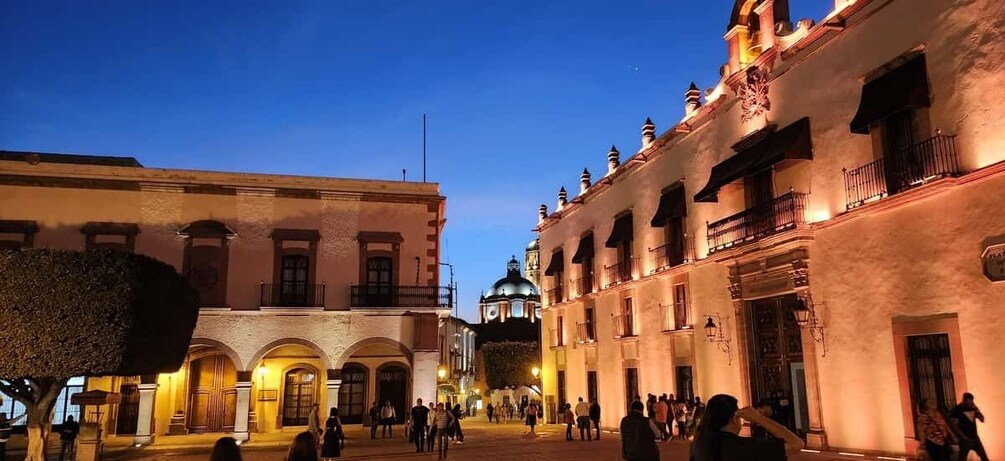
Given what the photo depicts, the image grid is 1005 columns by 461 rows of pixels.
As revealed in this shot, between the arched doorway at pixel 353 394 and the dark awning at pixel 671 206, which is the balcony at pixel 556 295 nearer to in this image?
the arched doorway at pixel 353 394

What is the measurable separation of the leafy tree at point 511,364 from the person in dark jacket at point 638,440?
4027cm

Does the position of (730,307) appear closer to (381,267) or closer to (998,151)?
(998,151)

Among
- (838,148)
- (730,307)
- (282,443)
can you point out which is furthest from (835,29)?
Answer: (282,443)

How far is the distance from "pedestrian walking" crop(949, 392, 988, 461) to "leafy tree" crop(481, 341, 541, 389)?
36635 millimetres

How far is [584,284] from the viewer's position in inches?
1118

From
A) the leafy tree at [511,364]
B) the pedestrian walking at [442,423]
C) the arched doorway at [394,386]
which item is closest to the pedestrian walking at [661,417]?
the pedestrian walking at [442,423]

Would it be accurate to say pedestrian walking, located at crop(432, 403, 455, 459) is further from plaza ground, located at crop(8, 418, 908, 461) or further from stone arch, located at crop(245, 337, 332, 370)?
stone arch, located at crop(245, 337, 332, 370)

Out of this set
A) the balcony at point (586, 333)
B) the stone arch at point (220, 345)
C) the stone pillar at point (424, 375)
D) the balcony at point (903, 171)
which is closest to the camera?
the balcony at point (903, 171)

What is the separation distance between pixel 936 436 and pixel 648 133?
15760 mm

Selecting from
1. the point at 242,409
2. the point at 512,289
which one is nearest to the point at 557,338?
the point at 242,409

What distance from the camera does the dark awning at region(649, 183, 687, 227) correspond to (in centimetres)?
2139

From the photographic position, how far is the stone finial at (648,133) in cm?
2406

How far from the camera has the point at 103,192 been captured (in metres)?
23.5

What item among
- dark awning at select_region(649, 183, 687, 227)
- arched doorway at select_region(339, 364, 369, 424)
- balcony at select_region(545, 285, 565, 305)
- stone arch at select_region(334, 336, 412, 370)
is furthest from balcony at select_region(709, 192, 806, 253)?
arched doorway at select_region(339, 364, 369, 424)
